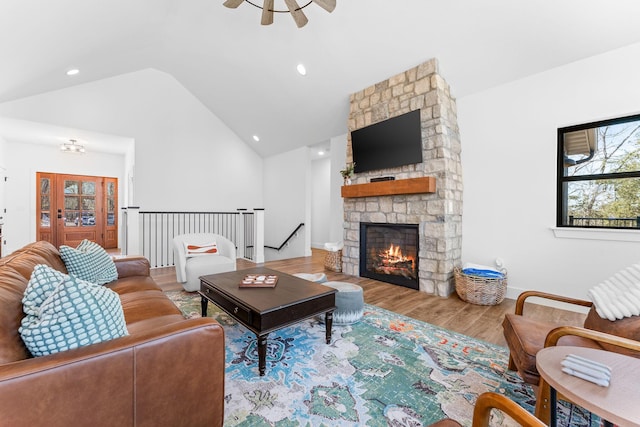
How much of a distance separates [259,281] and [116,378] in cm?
143

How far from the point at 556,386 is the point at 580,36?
11.3ft

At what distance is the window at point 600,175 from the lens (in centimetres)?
276

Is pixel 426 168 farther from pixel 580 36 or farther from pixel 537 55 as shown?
pixel 580 36

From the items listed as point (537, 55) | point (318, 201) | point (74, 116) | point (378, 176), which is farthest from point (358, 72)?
point (74, 116)

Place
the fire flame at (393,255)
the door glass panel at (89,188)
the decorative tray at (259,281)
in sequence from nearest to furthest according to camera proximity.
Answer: the decorative tray at (259,281), the fire flame at (393,255), the door glass panel at (89,188)

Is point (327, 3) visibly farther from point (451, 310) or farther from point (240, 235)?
point (240, 235)

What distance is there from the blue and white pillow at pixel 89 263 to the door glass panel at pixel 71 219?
6.03 meters

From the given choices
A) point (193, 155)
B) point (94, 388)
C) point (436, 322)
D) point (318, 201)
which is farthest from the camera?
point (318, 201)

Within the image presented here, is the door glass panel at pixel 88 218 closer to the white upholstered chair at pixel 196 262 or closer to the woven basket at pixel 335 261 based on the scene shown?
the white upholstered chair at pixel 196 262

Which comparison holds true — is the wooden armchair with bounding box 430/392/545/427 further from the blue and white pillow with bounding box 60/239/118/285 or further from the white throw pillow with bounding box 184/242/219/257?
the white throw pillow with bounding box 184/242/219/257

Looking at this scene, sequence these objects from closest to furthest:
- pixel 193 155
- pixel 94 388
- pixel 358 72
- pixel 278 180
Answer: pixel 94 388 → pixel 358 72 → pixel 193 155 → pixel 278 180

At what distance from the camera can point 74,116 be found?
197 inches

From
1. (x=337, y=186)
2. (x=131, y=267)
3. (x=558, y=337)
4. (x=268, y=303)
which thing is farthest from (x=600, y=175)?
(x=131, y=267)

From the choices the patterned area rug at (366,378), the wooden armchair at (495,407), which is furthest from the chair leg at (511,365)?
the wooden armchair at (495,407)
